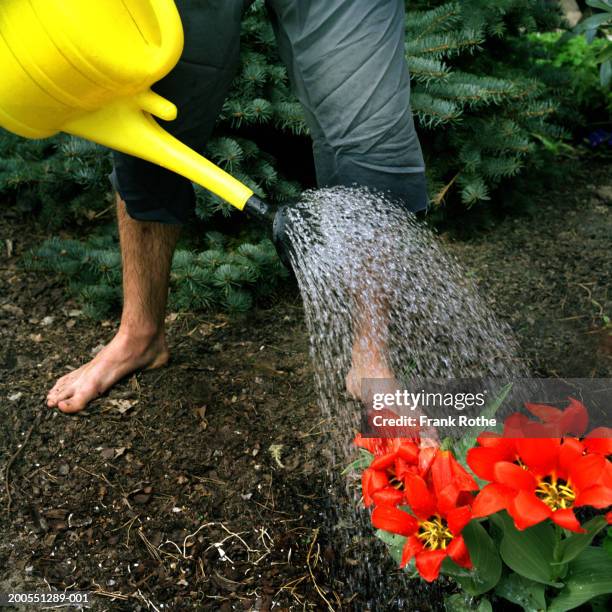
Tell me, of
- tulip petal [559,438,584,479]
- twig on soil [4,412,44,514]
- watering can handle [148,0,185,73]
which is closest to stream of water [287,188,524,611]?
watering can handle [148,0,185,73]

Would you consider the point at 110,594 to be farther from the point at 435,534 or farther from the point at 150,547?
the point at 435,534

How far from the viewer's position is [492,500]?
3.08ft

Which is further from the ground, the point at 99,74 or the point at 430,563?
the point at 99,74

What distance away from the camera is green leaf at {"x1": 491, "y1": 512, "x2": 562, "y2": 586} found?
102 cm

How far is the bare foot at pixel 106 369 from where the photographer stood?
1853 mm

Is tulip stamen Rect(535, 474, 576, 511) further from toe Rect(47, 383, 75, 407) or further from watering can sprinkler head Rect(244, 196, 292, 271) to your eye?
toe Rect(47, 383, 75, 407)

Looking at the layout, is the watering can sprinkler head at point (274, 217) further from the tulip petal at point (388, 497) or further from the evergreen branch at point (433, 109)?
the evergreen branch at point (433, 109)

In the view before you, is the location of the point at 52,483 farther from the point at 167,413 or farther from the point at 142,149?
the point at 142,149

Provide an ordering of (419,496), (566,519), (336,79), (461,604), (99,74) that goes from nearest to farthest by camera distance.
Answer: (566,519) → (419,496) → (461,604) → (99,74) → (336,79)

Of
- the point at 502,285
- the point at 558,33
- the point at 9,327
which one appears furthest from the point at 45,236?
the point at 558,33

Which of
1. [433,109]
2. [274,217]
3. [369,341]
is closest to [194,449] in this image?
[369,341]

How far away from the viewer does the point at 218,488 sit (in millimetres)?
1660

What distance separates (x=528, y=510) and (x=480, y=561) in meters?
0.19

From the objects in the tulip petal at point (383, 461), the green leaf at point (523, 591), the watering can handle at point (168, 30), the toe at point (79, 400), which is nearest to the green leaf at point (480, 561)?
the green leaf at point (523, 591)
